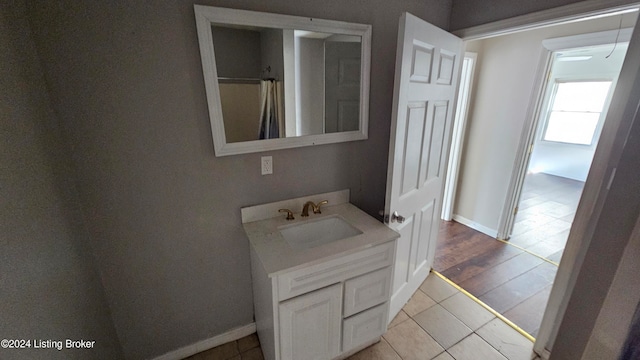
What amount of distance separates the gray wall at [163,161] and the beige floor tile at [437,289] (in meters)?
1.19

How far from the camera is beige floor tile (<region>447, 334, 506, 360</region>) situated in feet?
5.19

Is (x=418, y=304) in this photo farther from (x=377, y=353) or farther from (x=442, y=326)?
(x=377, y=353)

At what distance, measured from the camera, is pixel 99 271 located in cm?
127

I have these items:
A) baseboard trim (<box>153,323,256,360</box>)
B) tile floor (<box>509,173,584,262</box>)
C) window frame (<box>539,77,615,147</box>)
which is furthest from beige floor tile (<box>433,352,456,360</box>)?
window frame (<box>539,77,615,147</box>)

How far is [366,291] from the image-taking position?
4.62ft

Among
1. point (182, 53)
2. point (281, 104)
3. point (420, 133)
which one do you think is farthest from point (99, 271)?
point (420, 133)

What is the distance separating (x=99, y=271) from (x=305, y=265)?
104 cm

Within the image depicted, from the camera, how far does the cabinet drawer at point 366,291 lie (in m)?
1.35

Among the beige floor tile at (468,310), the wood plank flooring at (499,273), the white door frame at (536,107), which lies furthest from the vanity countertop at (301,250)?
the white door frame at (536,107)

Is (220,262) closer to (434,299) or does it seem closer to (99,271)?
(99,271)

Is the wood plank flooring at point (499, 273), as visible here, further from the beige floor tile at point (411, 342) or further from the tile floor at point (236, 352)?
the tile floor at point (236, 352)

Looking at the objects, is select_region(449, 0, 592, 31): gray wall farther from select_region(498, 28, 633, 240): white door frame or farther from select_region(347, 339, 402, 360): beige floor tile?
select_region(347, 339, 402, 360): beige floor tile

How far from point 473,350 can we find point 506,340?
0.88ft

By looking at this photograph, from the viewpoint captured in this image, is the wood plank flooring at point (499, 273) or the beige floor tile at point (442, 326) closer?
the beige floor tile at point (442, 326)
